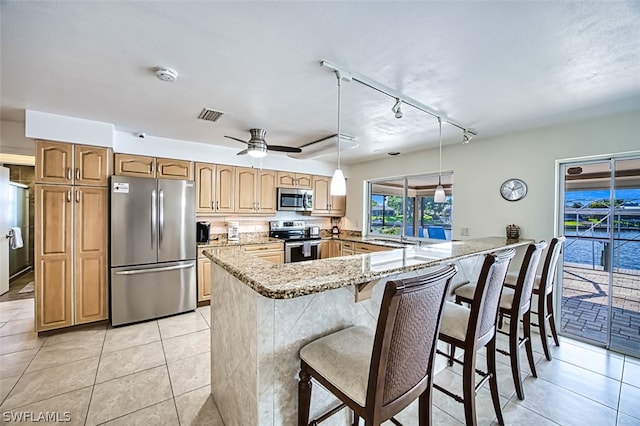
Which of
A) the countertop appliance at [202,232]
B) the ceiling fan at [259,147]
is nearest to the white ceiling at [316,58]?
the ceiling fan at [259,147]

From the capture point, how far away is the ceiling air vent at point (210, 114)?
268cm

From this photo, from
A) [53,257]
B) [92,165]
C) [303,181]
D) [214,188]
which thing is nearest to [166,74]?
[92,165]

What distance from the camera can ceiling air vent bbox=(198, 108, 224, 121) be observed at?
8.79ft

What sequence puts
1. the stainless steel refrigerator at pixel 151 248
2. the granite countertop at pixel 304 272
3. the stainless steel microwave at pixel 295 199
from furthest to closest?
the stainless steel microwave at pixel 295 199
the stainless steel refrigerator at pixel 151 248
the granite countertop at pixel 304 272

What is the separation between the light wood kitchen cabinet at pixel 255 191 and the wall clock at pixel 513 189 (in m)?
3.45

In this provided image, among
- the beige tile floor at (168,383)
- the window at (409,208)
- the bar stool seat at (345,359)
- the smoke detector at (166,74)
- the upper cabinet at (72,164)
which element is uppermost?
the smoke detector at (166,74)

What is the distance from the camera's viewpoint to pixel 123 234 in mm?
3191

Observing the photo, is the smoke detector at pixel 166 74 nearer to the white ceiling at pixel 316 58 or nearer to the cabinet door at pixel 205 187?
the white ceiling at pixel 316 58

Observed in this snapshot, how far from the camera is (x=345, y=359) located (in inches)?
47.9

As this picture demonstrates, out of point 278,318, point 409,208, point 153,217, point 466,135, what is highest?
point 466,135

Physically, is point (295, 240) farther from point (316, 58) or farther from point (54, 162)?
point (316, 58)

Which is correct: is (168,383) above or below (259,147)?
below

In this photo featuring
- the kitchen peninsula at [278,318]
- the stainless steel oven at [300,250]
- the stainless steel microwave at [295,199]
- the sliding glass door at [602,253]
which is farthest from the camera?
the stainless steel microwave at [295,199]

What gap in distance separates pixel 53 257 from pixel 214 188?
1.98 m
